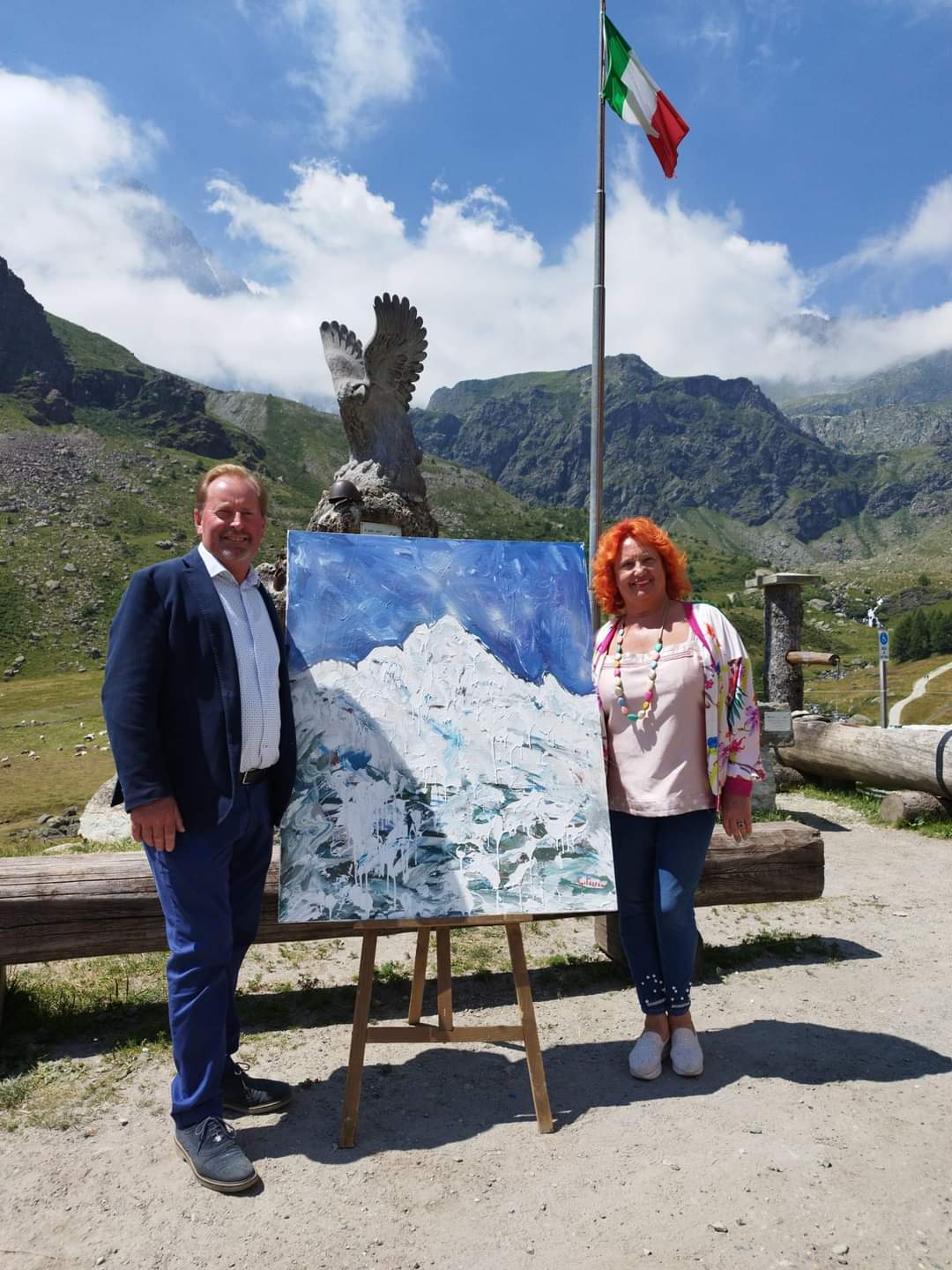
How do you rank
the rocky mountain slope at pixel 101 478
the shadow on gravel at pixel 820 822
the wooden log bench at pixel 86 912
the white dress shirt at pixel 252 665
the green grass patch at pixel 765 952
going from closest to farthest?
the white dress shirt at pixel 252 665, the wooden log bench at pixel 86 912, the green grass patch at pixel 765 952, the shadow on gravel at pixel 820 822, the rocky mountain slope at pixel 101 478

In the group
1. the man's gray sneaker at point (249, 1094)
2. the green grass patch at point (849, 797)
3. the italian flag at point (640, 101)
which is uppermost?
the italian flag at point (640, 101)

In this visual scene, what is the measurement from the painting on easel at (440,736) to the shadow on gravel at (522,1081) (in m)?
0.84

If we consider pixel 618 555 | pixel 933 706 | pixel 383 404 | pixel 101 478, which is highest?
pixel 101 478

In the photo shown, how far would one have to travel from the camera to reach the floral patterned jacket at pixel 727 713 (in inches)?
130

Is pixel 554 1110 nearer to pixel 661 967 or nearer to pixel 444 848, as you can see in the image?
pixel 661 967

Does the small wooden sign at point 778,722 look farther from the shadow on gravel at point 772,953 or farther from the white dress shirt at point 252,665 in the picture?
the white dress shirt at point 252,665

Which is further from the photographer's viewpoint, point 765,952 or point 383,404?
point 383,404

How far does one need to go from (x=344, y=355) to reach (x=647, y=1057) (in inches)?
232

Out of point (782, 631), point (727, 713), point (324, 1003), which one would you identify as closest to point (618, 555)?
point (727, 713)

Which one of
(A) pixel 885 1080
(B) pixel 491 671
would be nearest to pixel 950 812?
(A) pixel 885 1080

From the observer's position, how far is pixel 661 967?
348 centimetres

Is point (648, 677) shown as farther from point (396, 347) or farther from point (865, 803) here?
point (865, 803)

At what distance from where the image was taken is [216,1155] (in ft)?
8.98

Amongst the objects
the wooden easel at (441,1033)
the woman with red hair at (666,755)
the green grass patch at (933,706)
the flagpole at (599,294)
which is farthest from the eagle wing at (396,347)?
the green grass patch at (933,706)
